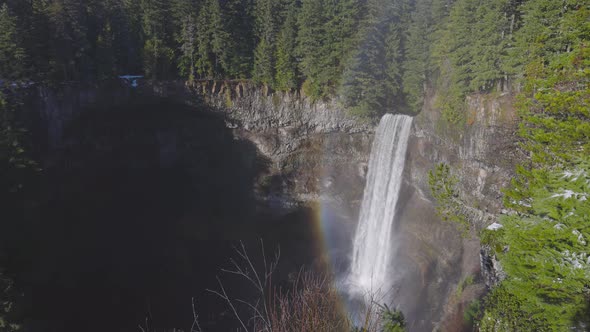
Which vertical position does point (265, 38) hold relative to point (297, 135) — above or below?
above

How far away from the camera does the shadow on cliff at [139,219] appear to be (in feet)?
86.2

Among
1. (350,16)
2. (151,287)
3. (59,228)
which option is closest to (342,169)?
(350,16)

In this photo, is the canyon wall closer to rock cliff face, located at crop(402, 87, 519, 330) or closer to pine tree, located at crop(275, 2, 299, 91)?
rock cliff face, located at crop(402, 87, 519, 330)

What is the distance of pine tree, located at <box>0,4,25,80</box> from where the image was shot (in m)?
24.4

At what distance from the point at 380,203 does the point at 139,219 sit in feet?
75.9

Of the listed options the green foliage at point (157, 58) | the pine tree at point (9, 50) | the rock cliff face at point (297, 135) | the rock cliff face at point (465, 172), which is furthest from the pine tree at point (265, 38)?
the pine tree at point (9, 50)

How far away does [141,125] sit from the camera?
33.6 meters

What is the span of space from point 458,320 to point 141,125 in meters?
31.9

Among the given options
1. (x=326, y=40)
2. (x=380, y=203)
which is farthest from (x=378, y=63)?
(x=380, y=203)

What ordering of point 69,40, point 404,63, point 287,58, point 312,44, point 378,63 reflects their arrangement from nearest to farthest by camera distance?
point 404,63 < point 378,63 < point 69,40 < point 312,44 < point 287,58

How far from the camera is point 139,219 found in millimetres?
32469

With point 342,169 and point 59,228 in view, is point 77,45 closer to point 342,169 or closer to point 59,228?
point 59,228

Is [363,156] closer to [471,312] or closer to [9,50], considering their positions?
[471,312]

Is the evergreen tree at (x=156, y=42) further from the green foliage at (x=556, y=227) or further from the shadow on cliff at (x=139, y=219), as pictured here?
the green foliage at (x=556, y=227)
